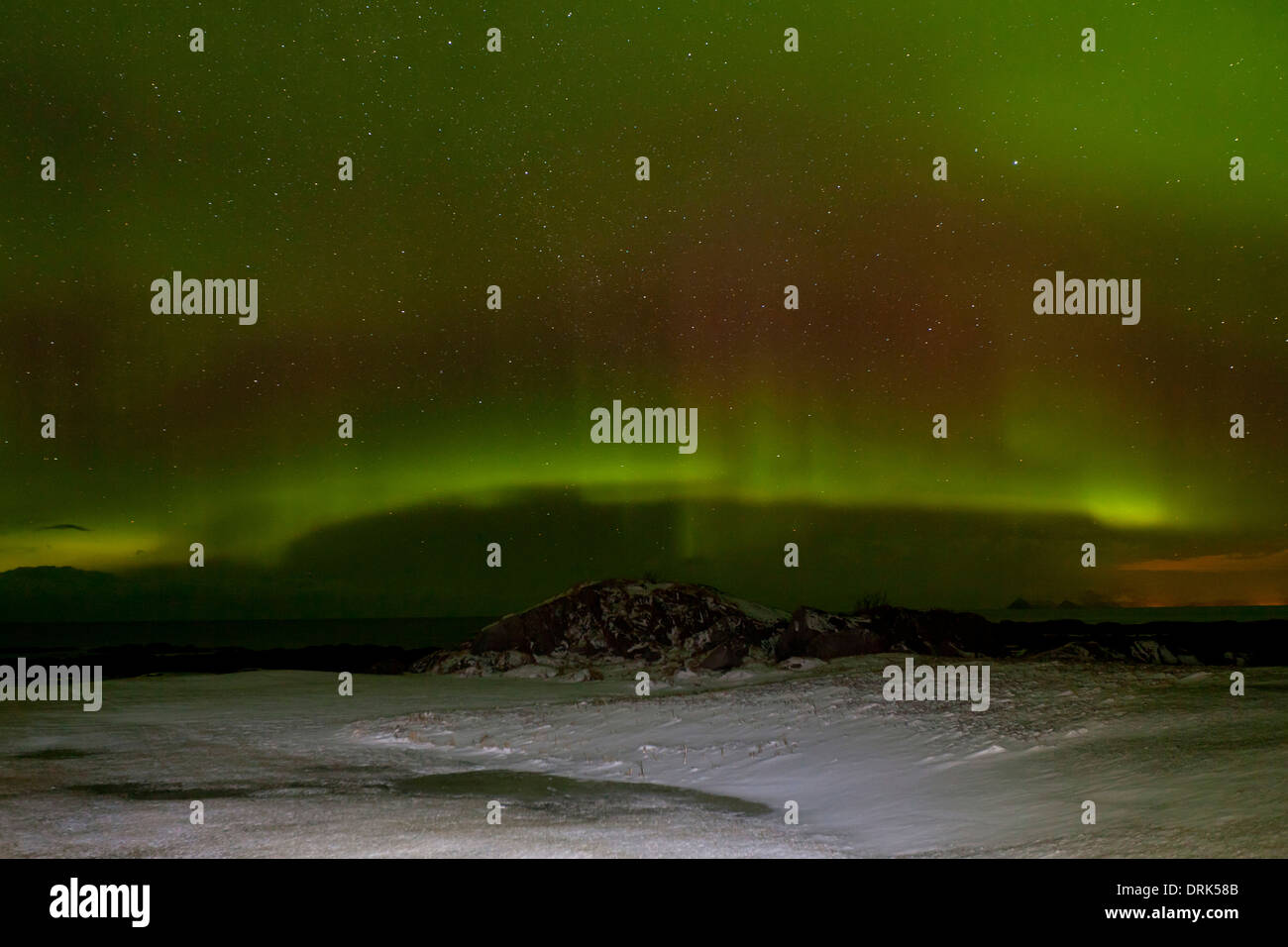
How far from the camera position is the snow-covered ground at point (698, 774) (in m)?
8.27

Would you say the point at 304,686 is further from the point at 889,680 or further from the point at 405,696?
the point at 889,680

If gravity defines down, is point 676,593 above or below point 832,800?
above

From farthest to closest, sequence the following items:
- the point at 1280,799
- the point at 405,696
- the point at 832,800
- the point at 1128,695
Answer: the point at 405,696, the point at 1128,695, the point at 832,800, the point at 1280,799

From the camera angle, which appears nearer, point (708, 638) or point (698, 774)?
point (698, 774)

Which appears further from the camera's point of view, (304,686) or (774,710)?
(304,686)

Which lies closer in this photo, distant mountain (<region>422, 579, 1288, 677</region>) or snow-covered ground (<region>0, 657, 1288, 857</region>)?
snow-covered ground (<region>0, 657, 1288, 857</region>)

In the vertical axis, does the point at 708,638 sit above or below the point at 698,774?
above

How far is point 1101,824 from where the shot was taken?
26.6 ft

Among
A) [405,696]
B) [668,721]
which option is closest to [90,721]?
[405,696]

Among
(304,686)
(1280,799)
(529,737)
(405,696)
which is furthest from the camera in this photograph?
(304,686)

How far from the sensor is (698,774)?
1216 cm

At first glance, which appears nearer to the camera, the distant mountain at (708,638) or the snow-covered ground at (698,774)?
the snow-covered ground at (698,774)

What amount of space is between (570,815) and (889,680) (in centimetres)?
802

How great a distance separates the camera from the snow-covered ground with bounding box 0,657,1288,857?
8266 mm
